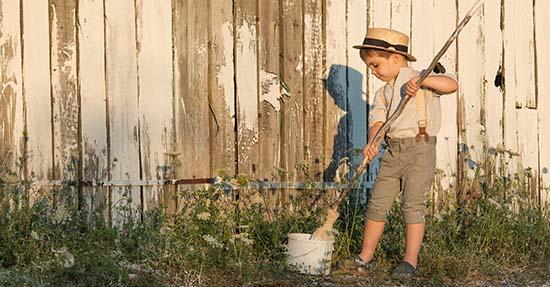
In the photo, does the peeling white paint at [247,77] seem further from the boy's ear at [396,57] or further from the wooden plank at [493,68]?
the wooden plank at [493,68]

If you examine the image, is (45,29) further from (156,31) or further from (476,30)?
(476,30)

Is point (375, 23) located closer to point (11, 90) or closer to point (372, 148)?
point (372, 148)

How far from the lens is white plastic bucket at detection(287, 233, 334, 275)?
5.27m

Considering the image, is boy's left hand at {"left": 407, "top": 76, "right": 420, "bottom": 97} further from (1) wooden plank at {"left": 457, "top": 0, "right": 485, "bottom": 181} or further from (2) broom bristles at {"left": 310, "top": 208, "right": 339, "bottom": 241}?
(1) wooden plank at {"left": 457, "top": 0, "right": 485, "bottom": 181}

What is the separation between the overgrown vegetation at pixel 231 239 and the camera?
5.00m

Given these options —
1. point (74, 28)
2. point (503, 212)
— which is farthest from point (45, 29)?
point (503, 212)

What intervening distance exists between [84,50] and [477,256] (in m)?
2.92

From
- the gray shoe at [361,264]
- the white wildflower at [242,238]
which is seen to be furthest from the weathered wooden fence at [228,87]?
the gray shoe at [361,264]

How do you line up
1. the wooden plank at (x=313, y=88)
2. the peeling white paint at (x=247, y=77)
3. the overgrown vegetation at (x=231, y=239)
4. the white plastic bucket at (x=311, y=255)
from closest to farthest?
the overgrown vegetation at (x=231, y=239) < the white plastic bucket at (x=311, y=255) < the peeling white paint at (x=247, y=77) < the wooden plank at (x=313, y=88)

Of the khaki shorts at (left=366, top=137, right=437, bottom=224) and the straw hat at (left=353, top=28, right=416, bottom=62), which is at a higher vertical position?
the straw hat at (left=353, top=28, right=416, bottom=62)

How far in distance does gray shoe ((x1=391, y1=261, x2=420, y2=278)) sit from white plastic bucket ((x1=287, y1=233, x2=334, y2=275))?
1.31ft

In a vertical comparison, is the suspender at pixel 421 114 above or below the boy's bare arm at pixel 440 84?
below

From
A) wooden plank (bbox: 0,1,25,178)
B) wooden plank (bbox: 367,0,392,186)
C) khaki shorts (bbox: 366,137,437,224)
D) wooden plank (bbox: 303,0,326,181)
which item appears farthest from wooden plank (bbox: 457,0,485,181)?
wooden plank (bbox: 0,1,25,178)

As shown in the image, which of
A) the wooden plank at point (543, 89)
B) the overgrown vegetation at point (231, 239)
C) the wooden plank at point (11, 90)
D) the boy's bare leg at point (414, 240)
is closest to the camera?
the overgrown vegetation at point (231, 239)
